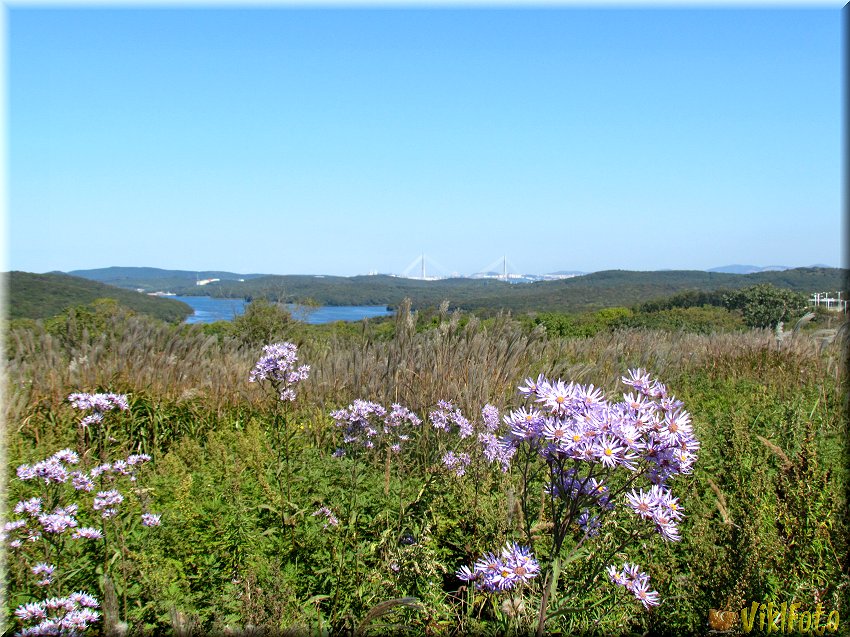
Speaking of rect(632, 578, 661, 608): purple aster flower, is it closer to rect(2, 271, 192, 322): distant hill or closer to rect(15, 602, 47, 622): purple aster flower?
rect(15, 602, 47, 622): purple aster flower

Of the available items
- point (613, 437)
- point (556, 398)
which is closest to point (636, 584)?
point (613, 437)

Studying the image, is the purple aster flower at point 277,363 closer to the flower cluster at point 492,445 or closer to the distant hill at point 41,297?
the flower cluster at point 492,445

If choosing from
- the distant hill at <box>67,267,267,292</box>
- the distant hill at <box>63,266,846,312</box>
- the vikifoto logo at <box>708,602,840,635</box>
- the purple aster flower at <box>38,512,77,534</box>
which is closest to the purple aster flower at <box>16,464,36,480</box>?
the purple aster flower at <box>38,512,77,534</box>

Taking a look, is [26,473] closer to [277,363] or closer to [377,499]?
[277,363]

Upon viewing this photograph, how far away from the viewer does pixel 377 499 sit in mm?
3109

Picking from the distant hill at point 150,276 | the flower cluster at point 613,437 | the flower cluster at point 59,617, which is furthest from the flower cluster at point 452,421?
the distant hill at point 150,276

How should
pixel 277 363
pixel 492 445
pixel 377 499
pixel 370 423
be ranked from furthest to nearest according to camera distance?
pixel 370 423 → pixel 277 363 → pixel 492 445 → pixel 377 499

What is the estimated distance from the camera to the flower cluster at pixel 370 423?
3.72 metres

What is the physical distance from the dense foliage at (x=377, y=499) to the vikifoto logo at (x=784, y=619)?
0.20 feet

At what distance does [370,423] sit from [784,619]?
8.38 feet

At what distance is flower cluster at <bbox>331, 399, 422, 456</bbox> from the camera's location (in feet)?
12.2

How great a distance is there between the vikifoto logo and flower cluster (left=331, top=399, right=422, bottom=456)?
212 cm

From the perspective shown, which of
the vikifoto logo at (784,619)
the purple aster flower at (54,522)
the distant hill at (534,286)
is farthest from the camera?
the distant hill at (534,286)

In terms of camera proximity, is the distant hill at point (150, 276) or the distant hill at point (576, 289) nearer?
the distant hill at point (576, 289)
